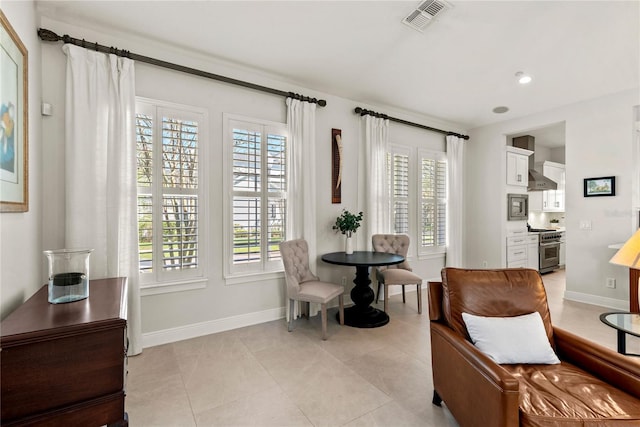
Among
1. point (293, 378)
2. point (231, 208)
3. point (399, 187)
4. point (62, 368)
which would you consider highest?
point (399, 187)

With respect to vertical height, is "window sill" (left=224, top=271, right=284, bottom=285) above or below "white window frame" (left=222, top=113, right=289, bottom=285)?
below

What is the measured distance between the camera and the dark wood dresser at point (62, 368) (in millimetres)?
1089

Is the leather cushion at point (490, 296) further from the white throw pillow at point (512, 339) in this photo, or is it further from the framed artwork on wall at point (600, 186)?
the framed artwork on wall at point (600, 186)

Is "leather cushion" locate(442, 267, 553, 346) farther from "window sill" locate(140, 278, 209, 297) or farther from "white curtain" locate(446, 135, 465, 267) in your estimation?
"white curtain" locate(446, 135, 465, 267)

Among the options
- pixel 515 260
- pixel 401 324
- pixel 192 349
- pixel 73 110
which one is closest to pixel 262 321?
pixel 192 349

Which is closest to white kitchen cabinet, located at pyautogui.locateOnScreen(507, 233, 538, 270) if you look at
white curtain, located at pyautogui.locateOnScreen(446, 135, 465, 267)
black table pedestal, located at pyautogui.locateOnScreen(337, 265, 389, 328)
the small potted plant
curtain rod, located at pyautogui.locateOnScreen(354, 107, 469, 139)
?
white curtain, located at pyautogui.locateOnScreen(446, 135, 465, 267)

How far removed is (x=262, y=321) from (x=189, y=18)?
3.17 meters

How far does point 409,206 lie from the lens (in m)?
4.88

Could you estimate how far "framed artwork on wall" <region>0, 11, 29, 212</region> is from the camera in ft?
4.88

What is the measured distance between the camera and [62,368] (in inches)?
45.8

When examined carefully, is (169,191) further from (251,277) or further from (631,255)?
(631,255)

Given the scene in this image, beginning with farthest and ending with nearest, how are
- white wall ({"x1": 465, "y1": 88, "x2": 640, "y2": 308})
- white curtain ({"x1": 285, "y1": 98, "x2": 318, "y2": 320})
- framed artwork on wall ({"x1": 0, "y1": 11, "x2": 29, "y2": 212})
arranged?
1. white wall ({"x1": 465, "y1": 88, "x2": 640, "y2": 308})
2. white curtain ({"x1": 285, "y1": 98, "x2": 318, "y2": 320})
3. framed artwork on wall ({"x1": 0, "y1": 11, "x2": 29, "y2": 212})

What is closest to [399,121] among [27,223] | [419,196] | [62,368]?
[419,196]

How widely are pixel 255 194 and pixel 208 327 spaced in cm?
156
